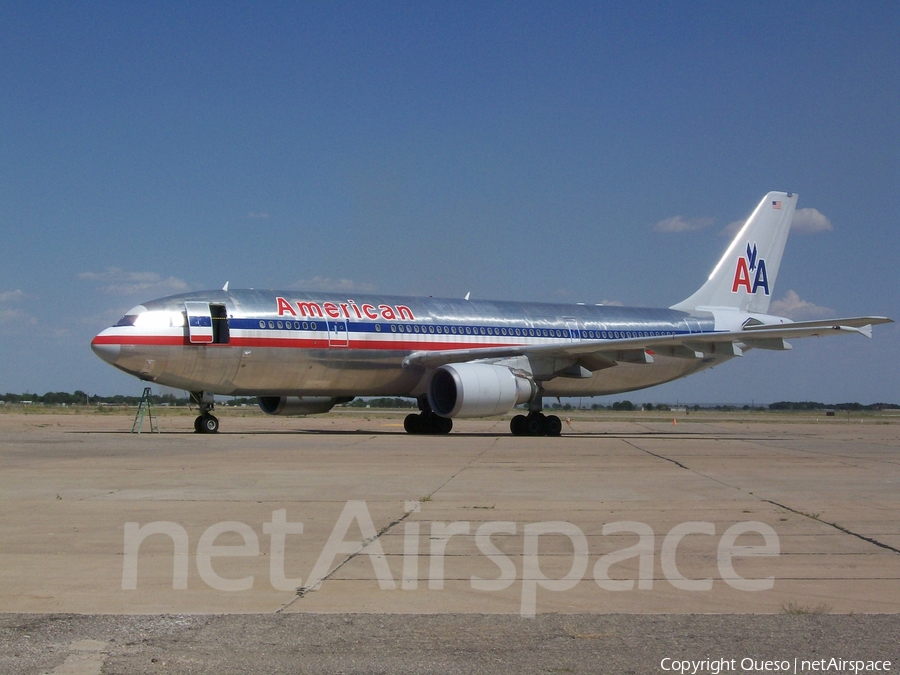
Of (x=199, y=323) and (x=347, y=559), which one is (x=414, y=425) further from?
(x=347, y=559)

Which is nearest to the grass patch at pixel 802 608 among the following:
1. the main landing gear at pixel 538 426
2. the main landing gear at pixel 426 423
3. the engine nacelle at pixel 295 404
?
the main landing gear at pixel 538 426

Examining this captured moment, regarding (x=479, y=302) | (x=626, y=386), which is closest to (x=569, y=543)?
(x=479, y=302)

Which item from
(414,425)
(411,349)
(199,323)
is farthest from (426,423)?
(199,323)

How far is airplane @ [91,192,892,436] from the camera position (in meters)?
21.9

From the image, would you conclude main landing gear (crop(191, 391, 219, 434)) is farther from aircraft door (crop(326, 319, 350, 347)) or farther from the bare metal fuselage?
aircraft door (crop(326, 319, 350, 347))

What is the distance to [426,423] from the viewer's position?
26062 millimetres

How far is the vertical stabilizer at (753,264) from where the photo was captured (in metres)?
32.0

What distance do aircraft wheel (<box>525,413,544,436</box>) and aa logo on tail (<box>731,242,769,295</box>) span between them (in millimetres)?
11030

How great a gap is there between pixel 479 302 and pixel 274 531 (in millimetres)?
20124

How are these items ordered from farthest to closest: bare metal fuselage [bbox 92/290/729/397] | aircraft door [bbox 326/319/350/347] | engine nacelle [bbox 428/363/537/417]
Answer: aircraft door [bbox 326/319/350/347] < engine nacelle [bbox 428/363/537/417] < bare metal fuselage [bbox 92/290/729/397]

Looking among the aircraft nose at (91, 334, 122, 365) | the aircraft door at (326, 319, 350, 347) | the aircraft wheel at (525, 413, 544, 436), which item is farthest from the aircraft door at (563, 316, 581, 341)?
the aircraft nose at (91, 334, 122, 365)

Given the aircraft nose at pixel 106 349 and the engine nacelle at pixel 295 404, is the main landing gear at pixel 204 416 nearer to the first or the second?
the aircraft nose at pixel 106 349

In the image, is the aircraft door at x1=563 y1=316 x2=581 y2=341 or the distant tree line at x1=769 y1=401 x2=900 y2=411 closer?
the aircraft door at x1=563 y1=316 x2=581 y2=341

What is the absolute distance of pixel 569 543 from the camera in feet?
23.4
